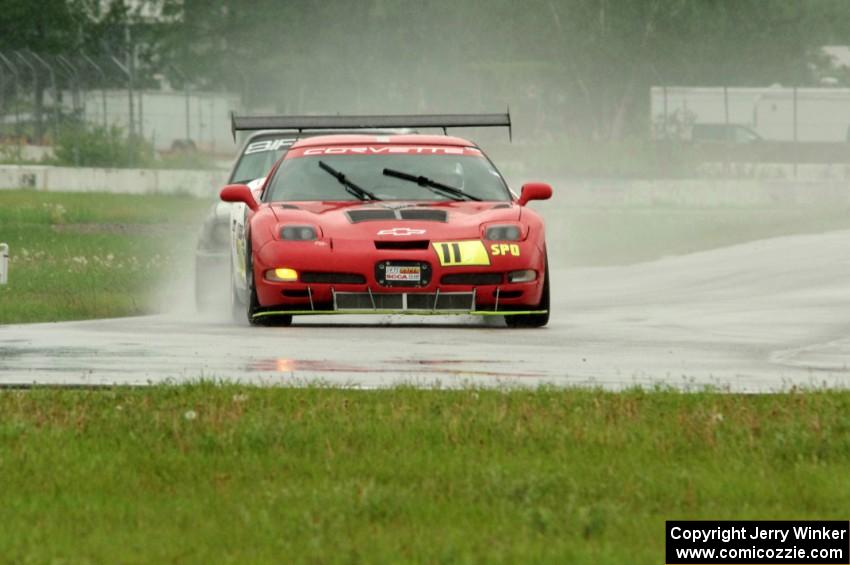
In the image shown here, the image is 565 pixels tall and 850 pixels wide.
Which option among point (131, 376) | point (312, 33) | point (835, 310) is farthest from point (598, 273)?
point (312, 33)

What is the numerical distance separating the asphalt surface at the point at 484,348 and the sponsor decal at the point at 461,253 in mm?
467

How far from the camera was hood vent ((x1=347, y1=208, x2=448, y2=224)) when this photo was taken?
12.9m

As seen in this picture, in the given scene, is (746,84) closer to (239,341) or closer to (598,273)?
(598,273)

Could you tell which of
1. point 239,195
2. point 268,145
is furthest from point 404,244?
point 268,145

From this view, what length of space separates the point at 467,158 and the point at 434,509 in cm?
815

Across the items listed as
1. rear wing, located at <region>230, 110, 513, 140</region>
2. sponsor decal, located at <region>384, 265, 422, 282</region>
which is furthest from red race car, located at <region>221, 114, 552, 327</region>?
rear wing, located at <region>230, 110, 513, 140</region>

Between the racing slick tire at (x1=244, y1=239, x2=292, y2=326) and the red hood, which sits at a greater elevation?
the red hood

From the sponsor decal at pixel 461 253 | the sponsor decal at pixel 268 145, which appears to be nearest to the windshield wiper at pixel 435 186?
the sponsor decal at pixel 461 253

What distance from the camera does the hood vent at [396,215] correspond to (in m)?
12.9

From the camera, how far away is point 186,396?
8.62 meters

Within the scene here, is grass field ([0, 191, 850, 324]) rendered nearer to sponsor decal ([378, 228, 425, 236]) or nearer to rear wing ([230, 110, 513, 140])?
rear wing ([230, 110, 513, 140])

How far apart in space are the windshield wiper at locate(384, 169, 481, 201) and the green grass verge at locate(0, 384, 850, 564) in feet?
16.3

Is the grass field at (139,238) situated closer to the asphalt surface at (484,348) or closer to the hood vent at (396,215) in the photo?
the asphalt surface at (484,348)

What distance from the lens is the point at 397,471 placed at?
6922 mm
